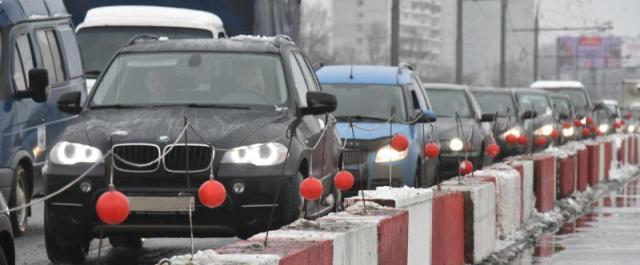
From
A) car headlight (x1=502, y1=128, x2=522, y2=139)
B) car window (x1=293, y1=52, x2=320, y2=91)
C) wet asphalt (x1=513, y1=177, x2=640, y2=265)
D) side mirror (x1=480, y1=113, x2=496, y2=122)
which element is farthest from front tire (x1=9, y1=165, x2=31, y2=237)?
car headlight (x1=502, y1=128, x2=522, y2=139)

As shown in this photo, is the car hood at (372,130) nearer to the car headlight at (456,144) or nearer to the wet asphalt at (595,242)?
the wet asphalt at (595,242)

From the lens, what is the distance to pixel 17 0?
14.7m

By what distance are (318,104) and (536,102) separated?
24.5 meters

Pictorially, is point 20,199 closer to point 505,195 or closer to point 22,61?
point 22,61

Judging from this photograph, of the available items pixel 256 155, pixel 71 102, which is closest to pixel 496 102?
pixel 71 102

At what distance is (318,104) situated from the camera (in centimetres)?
1207

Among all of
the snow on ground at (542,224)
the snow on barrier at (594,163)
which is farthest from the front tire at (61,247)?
the snow on barrier at (594,163)

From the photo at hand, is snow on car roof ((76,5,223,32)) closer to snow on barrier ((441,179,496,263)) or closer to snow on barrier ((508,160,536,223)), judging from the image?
snow on barrier ((508,160,536,223))

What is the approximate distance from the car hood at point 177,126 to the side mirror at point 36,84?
2.48 metres

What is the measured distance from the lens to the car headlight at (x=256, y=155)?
10.8 m

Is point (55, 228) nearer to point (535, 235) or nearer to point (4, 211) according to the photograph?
point (4, 211)

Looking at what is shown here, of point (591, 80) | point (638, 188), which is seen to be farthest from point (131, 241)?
point (591, 80)

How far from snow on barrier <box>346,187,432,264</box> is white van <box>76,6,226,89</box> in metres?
12.3

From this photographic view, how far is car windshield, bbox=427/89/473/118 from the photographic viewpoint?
23844mm
